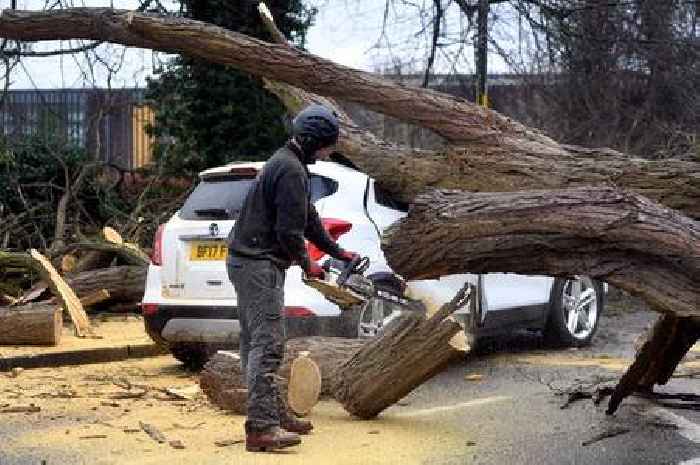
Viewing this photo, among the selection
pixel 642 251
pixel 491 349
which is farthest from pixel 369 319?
pixel 642 251

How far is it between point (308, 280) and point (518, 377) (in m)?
3.43

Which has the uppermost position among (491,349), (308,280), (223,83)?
(223,83)

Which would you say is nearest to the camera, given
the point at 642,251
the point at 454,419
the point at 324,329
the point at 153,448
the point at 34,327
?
the point at 642,251

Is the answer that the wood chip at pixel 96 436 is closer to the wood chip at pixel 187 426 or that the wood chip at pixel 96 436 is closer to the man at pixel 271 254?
the wood chip at pixel 187 426

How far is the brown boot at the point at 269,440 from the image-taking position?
698 centimetres

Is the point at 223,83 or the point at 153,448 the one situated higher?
the point at 223,83

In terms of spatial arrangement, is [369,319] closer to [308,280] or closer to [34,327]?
[308,280]

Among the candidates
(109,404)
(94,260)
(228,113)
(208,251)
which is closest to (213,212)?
(208,251)

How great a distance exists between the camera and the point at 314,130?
7094mm

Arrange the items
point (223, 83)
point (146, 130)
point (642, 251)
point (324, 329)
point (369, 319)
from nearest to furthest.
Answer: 1. point (642, 251)
2. point (324, 329)
3. point (369, 319)
4. point (223, 83)
5. point (146, 130)

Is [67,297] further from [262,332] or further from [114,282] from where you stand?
[262,332]

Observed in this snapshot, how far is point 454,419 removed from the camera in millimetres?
8102

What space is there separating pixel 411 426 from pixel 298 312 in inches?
60.7

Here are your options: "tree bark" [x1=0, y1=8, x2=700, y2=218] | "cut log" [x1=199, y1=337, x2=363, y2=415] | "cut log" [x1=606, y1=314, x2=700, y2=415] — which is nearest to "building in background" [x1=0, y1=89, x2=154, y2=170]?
"tree bark" [x1=0, y1=8, x2=700, y2=218]
